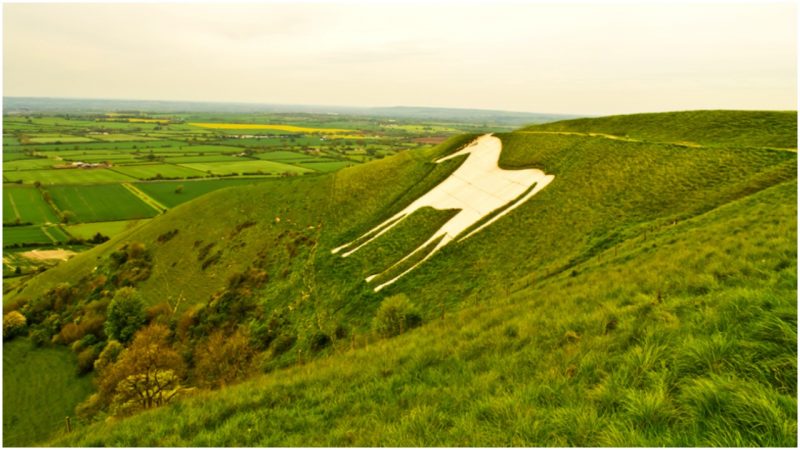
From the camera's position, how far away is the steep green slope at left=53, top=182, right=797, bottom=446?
5.74 metres

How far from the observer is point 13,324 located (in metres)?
43.2

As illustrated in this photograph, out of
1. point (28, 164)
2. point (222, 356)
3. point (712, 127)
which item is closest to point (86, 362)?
point (222, 356)

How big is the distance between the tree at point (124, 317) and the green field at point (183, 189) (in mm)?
74513

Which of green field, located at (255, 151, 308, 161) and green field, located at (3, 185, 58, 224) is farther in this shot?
green field, located at (255, 151, 308, 161)

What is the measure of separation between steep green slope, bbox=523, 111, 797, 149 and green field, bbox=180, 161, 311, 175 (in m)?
110

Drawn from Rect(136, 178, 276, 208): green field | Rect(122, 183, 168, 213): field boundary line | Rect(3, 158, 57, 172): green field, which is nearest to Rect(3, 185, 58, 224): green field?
Rect(122, 183, 168, 213): field boundary line

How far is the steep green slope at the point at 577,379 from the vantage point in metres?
5.74

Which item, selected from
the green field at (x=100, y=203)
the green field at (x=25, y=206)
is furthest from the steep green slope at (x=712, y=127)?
the green field at (x=25, y=206)

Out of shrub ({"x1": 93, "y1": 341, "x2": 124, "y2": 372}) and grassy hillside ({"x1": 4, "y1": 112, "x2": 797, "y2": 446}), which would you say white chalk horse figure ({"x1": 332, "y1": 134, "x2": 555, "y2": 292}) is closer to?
grassy hillside ({"x1": 4, "y1": 112, "x2": 797, "y2": 446})

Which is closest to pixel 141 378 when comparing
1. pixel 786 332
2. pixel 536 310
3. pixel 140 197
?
pixel 536 310

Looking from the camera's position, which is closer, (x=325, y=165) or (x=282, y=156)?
(x=325, y=165)

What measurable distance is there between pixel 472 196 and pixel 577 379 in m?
31.9

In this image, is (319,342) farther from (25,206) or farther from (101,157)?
(101,157)

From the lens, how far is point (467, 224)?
3303 centimetres
